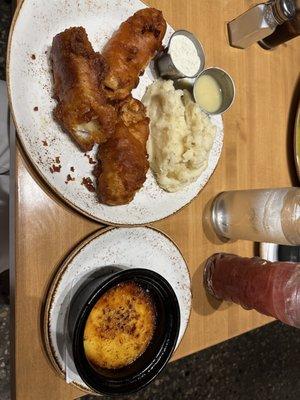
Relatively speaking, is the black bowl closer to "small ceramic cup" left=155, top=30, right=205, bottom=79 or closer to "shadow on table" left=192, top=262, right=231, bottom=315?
"shadow on table" left=192, top=262, right=231, bottom=315

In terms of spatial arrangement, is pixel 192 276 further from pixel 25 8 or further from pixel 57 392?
pixel 25 8

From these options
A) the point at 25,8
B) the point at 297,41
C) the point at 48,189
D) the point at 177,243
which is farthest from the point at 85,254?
the point at 297,41

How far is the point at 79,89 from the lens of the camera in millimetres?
1019

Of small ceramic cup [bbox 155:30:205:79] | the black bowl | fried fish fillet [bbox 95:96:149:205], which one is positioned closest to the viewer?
the black bowl

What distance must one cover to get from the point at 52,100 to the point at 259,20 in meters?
0.75

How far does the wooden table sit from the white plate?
0.18ft

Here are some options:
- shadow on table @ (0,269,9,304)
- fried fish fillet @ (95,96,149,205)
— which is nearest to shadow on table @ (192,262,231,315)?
fried fish fillet @ (95,96,149,205)

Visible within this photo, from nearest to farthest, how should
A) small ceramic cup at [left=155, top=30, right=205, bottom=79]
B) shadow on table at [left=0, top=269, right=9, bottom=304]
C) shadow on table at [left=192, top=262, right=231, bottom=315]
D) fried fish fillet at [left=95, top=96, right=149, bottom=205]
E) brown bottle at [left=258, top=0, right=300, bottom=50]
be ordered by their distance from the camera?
fried fish fillet at [left=95, top=96, right=149, bottom=205] → small ceramic cup at [left=155, top=30, right=205, bottom=79] → shadow on table at [left=192, top=262, right=231, bottom=315] → brown bottle at [left=258, top=0, right=300, bottom=50] → shadow on table at [left=0, top=269, right=9, bottom=304]

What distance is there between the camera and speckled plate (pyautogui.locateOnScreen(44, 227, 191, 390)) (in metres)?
1.06

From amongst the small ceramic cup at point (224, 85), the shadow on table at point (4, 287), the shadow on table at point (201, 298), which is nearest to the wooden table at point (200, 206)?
the shadow on table at point (201, 298)

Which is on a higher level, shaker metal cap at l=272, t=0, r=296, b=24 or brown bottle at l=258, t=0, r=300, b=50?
shaker metal cap at l=272, t=0, r=296, b=24

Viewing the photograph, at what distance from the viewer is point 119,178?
1.06 metres

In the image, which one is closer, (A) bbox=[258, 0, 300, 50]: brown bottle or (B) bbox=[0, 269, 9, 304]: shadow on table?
(A) bbox=[258, 0, 300, 50]: brown bottle

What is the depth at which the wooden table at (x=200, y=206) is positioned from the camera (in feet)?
3.45
